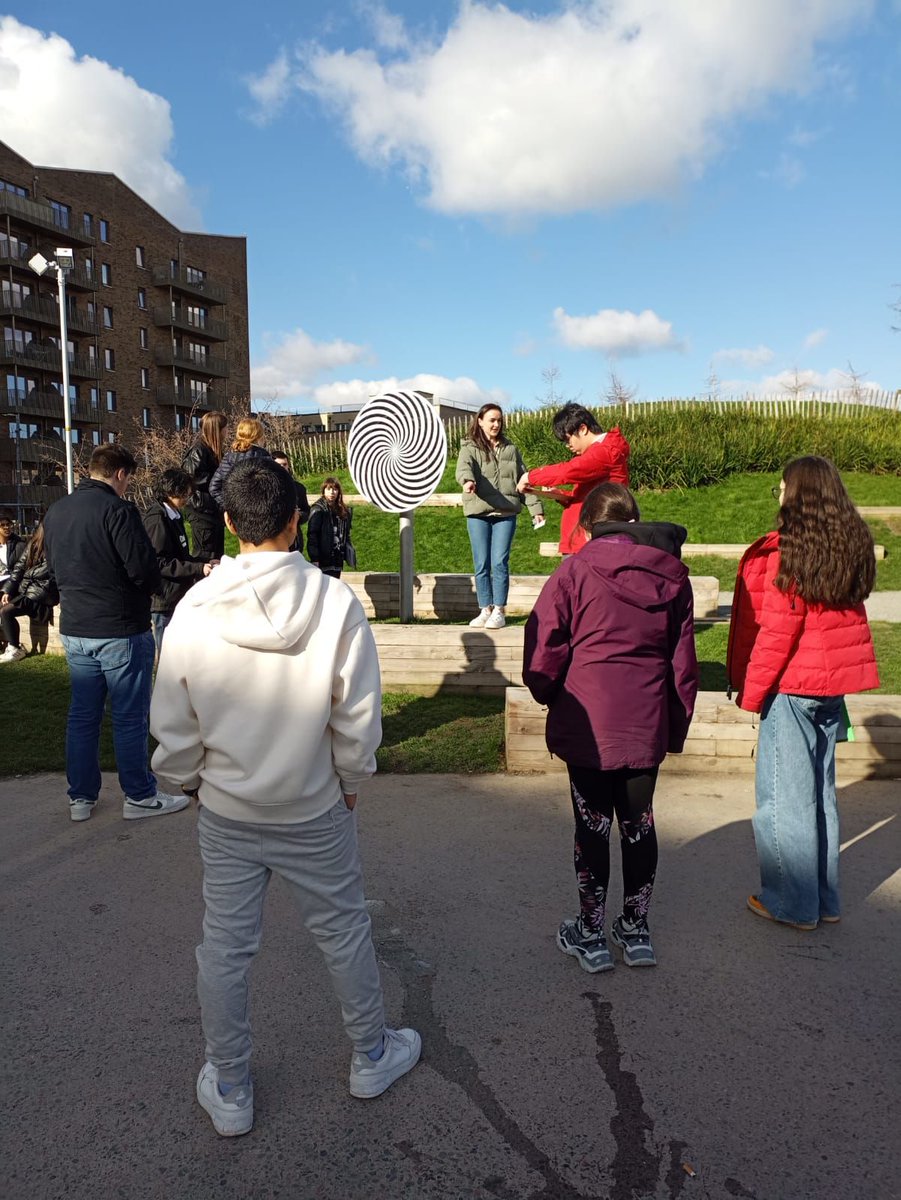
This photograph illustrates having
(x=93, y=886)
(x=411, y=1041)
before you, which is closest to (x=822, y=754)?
(x=411, y=1041)

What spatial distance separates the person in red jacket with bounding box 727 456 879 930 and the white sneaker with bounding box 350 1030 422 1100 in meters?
1.69

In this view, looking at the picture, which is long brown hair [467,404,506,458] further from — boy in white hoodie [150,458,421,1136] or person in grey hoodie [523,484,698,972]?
boy in white hoodie [150,458,421,1136]

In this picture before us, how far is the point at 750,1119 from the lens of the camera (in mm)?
2363

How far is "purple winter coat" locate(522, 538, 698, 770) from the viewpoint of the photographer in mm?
Answer: 3033

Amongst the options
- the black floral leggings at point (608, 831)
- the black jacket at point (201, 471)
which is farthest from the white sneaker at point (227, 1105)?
the black jacket at point (201, 471)

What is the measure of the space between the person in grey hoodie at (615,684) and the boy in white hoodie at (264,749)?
907mm

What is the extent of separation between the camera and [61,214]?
5022 centimetres

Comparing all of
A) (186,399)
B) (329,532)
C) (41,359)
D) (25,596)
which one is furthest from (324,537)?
(186,399)

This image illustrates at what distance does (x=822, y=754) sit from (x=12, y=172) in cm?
5632

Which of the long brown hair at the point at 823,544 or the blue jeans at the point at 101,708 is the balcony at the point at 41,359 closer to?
the blue jeans at the point at 101,708

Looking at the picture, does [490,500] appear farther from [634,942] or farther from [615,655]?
[634,942]

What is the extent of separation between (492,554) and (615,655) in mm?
4701

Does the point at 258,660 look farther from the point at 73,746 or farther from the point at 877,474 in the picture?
the point at 877,474

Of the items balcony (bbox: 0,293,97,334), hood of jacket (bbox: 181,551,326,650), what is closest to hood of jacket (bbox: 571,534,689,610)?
hood of jacket (bbox: 181,551,326,650)
